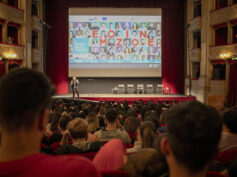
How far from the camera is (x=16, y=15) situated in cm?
1567

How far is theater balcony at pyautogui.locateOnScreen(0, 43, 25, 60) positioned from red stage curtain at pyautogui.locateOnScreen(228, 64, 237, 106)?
35.7 feet

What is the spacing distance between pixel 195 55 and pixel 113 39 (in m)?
5.31

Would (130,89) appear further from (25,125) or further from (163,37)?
(25,125)

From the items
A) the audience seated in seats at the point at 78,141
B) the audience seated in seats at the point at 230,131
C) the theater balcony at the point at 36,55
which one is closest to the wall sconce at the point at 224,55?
the theater balcony at the point at 36,55

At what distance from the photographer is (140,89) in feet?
63.9

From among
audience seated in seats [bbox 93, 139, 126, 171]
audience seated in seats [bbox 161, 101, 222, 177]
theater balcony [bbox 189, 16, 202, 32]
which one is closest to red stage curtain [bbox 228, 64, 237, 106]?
theater balcony [bbox 189, 16, 202, 32]

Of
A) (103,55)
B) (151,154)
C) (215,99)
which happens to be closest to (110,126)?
(151,154)

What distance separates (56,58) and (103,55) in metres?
3.16

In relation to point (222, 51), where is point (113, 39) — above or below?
above

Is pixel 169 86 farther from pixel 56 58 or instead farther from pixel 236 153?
pixel 236 153

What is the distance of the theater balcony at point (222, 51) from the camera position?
569 inches

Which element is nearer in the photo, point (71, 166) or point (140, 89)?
point (71, 166)

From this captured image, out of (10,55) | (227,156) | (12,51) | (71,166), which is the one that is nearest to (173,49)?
(12,51)

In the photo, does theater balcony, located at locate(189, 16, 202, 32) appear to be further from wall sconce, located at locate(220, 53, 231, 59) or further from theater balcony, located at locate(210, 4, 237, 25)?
wall sconce, located at locate(220, 53, 231, 59)
